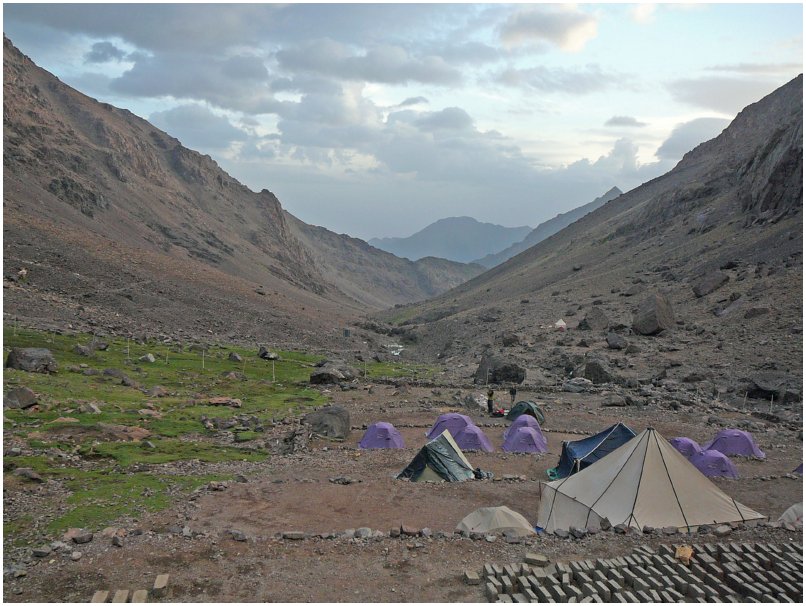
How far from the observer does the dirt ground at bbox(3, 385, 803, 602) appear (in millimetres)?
13945

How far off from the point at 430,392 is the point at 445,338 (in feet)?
138

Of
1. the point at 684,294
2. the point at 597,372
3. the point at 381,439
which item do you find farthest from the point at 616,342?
the point at 381,439

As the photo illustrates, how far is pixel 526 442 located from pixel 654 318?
112 ft

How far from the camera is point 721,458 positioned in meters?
24.4

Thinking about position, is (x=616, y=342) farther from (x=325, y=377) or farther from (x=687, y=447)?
(x=687, y=447)

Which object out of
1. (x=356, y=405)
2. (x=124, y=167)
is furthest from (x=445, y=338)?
(x=124, y=167)

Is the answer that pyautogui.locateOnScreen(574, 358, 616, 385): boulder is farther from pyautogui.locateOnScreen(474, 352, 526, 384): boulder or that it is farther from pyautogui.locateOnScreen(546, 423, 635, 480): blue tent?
pyautogui.locateOnScreen(546, 423, 635, 480): blue tent

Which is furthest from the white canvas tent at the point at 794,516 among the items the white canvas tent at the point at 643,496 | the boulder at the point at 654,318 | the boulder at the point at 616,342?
the boulder at the point at 654,318

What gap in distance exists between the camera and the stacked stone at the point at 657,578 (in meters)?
12.9

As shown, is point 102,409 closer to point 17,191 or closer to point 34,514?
point 34,514

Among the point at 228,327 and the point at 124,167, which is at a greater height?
the point at 124,167

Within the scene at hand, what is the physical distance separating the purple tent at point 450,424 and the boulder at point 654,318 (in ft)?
110

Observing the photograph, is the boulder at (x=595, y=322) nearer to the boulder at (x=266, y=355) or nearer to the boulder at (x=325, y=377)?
the boulder at (x=325, y=377)

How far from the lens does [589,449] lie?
2444 centimetres
